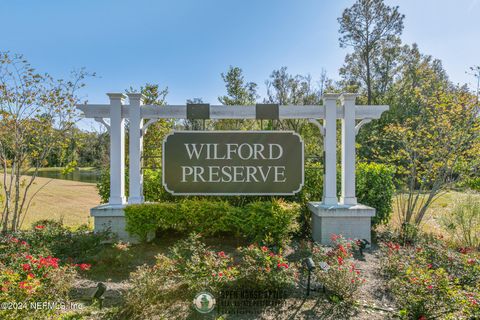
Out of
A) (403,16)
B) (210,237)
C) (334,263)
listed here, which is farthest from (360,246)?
(403,16)

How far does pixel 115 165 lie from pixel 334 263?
12.9 feet

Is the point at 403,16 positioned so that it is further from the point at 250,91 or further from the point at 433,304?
the point at 433,304

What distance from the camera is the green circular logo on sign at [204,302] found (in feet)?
8.97

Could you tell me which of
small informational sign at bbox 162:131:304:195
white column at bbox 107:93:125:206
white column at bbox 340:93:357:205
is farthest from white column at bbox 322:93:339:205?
white column at bbox 107:93:125:206

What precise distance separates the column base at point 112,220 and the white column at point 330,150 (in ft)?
11.9

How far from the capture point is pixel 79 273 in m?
3.70

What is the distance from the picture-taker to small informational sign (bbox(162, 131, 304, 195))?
491 centimetres

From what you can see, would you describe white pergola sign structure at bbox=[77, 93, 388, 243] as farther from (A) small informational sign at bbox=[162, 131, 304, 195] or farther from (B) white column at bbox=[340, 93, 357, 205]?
(A) small informational sign at bbox=[162, 131, 304, 195]

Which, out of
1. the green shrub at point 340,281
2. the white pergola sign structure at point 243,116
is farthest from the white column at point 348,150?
the green shrub at point 340,281

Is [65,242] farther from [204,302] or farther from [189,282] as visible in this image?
[204,302]

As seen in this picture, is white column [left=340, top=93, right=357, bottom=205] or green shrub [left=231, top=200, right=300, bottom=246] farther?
white column [left=340, top=93, right=357, bottom=205]

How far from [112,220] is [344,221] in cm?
407

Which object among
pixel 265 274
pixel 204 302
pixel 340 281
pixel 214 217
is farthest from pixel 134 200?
pixel 340 281

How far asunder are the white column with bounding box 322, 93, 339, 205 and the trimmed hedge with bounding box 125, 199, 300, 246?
2.64ft
